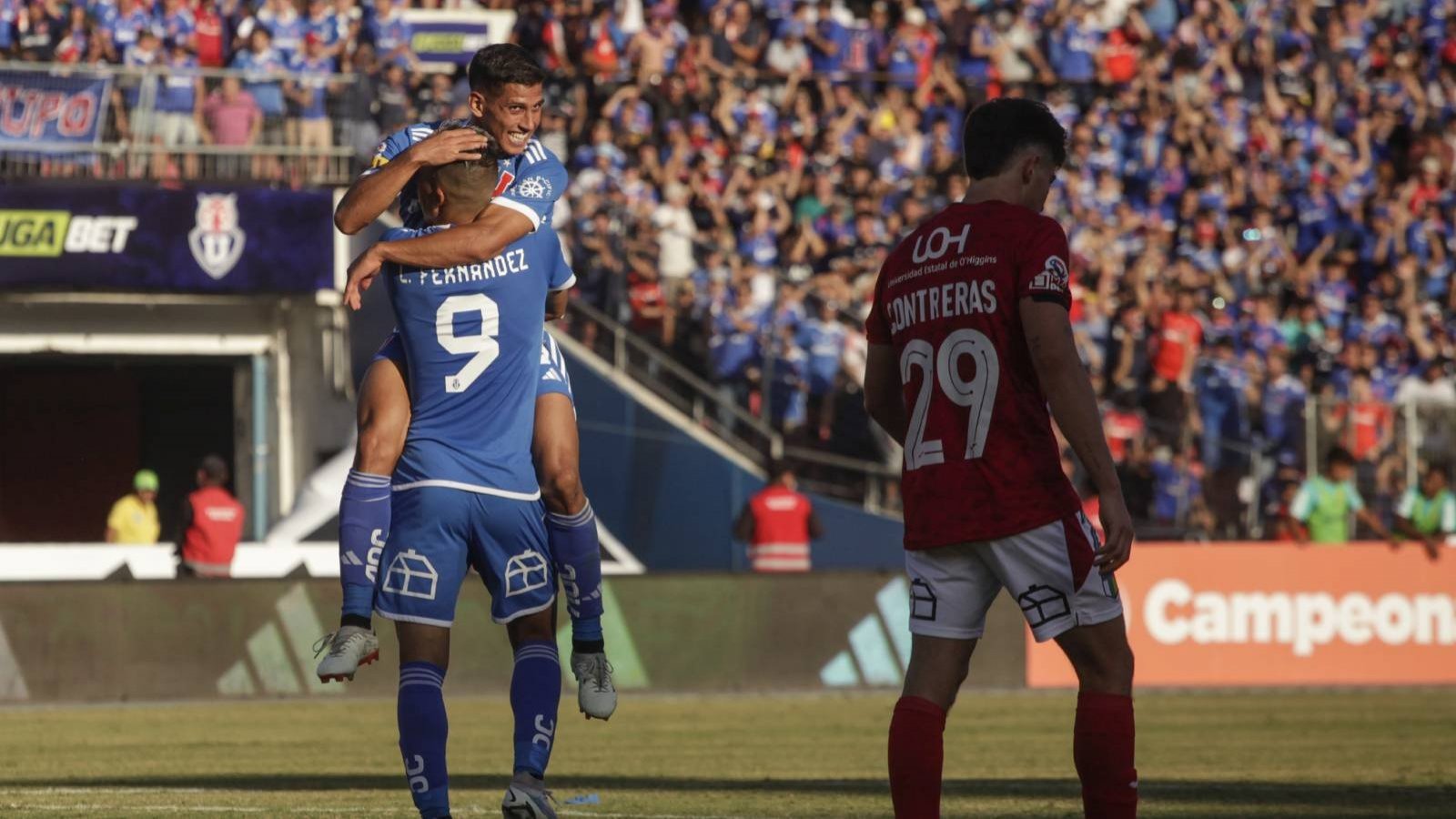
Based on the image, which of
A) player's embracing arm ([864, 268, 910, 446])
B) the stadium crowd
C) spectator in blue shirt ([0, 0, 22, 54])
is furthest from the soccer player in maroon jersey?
spectator in blue shirt ([0, 0, 22, 54])

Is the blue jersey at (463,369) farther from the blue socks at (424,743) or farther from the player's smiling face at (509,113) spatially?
the blue socks at (424,743)

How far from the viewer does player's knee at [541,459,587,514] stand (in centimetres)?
791

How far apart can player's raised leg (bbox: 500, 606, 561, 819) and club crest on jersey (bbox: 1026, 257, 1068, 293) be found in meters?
2.27

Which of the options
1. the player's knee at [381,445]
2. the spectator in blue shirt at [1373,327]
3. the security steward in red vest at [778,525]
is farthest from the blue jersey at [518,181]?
the spectator in blue shirt at [1373,327]

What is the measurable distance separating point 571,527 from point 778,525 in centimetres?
1361

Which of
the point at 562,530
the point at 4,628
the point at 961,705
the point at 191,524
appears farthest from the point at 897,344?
the point at 191,524

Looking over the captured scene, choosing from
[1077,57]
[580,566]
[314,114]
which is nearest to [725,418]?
[314,114]

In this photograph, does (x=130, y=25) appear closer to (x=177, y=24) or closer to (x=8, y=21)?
(x=177, y=24)

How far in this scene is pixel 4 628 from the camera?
1909 centimetres

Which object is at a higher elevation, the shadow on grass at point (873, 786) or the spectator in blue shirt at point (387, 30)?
the spectator in blue shirt at point (387, 30)

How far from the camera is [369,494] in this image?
25.1 feet

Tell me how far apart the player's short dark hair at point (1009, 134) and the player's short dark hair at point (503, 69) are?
1587 mm

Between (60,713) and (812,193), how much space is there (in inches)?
449

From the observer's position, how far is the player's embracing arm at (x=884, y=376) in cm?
711
